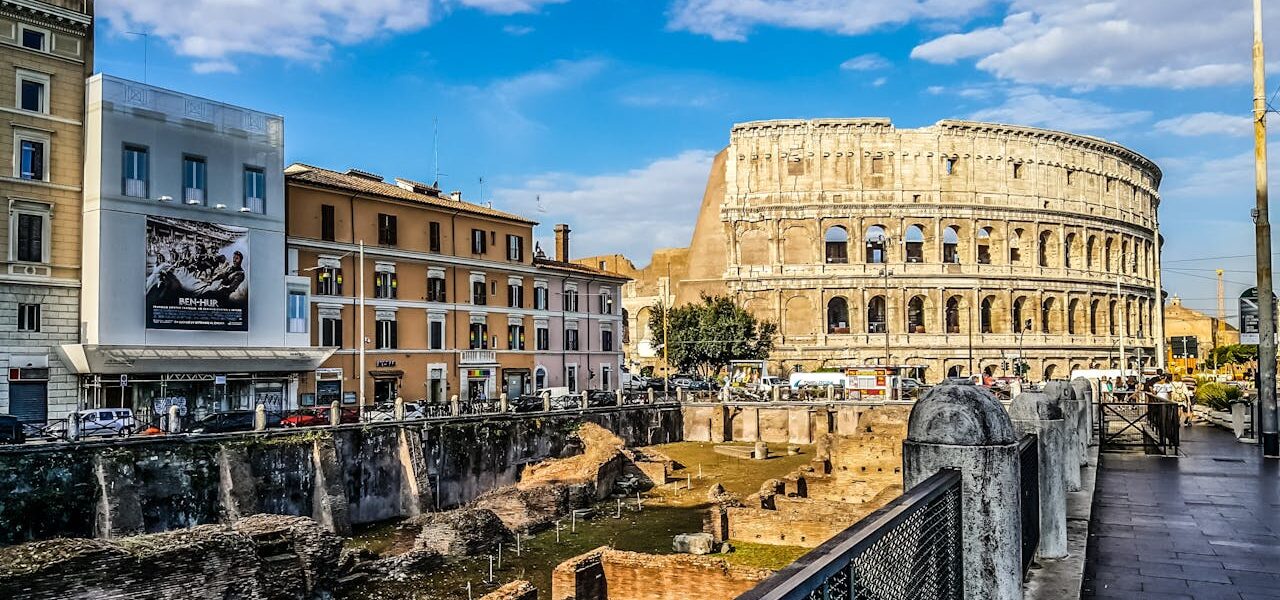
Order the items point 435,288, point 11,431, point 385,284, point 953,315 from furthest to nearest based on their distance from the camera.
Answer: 1. point 953,315
2. point 435,288
3. point 385,284
4. point 11,431

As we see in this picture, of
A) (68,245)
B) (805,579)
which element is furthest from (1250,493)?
(68,245)

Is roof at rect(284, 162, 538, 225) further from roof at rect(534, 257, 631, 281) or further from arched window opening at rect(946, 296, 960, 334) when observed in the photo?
arched window opening at rect(946, 296, 960, 334)

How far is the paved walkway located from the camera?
25.9 feet

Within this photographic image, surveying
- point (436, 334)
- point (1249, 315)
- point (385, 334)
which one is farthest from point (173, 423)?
point (1249, 315)

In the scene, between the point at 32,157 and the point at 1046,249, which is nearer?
the point at 32,157

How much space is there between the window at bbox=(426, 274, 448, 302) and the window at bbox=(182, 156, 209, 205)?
11.9m

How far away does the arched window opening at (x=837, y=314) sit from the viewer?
2815 inches

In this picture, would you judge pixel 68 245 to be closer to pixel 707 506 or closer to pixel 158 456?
pixel 158 456

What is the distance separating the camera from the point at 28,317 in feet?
101

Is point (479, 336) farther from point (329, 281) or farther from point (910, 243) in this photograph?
point (910, 243)

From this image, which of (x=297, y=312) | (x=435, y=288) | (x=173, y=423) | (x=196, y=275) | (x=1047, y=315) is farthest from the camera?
(x=1047, y=315)

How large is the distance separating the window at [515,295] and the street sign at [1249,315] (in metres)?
33.6

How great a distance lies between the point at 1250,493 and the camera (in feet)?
43.3

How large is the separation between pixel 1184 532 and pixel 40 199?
33.8 metres
